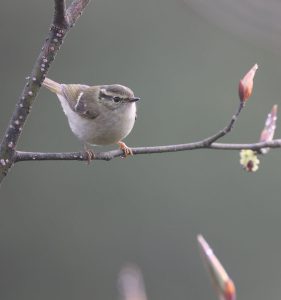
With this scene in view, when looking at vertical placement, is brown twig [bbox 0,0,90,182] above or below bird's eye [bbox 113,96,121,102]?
above

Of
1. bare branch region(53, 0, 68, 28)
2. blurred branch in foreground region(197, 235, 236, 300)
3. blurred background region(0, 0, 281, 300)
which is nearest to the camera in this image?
blurred branch in foreground region(197, 235, 236, 300)

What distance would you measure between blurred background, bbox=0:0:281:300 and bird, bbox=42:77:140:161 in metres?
3.40

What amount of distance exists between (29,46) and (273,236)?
14.3 ft

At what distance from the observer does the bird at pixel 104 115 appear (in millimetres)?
3562

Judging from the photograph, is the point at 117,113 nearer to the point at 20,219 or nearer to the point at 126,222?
the point at 126,222

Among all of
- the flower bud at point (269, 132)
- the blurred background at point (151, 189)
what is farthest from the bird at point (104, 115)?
the blurred background at point (151, 189)

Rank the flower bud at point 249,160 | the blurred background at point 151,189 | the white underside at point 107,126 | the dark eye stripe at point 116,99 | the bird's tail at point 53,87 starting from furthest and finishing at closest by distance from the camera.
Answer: the blurred background at point 151,189, the bird's tail at point 53,87, the dark eye stripe at point 116,99, the white underside at point 107,126, the flower bud at point 249,160

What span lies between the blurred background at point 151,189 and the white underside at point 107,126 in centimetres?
355

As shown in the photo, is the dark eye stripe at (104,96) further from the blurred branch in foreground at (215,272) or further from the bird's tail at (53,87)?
the blurred branch in foreground at (215,272)

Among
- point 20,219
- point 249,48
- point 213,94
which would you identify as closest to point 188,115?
point 213,94

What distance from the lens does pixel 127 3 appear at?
9422 millimetres

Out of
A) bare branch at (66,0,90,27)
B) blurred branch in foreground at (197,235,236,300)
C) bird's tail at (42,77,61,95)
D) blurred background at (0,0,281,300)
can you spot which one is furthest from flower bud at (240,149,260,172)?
blurred background at (0,0,281,300)

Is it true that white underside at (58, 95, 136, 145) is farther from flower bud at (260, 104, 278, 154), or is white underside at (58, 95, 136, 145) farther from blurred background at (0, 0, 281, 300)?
blurred background at (0, 0, 281, 300)

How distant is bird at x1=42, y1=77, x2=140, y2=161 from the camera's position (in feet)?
11.7
